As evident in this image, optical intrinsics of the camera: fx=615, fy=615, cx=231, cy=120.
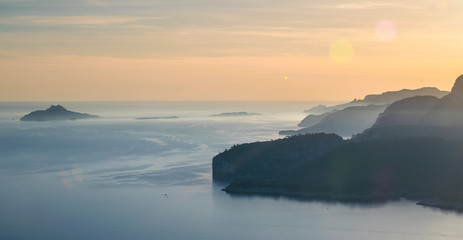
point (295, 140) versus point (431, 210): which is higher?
point (295, 140)

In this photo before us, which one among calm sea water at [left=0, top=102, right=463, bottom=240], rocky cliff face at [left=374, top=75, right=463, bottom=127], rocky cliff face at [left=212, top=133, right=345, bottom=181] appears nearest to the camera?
calm sea water at [left=0, top=102, right=463, bottom=240]

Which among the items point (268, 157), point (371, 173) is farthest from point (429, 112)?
point (268, 157)

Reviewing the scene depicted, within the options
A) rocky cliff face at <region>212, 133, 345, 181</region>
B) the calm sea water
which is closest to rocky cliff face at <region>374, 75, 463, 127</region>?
rocky cliff face at <region>212, 133, 345, 181</region>

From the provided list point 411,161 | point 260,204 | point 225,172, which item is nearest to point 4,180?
point 225,172

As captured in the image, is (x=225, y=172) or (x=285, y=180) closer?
(x=285, y=180)

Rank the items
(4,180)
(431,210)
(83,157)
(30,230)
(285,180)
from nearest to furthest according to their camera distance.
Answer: (30,230), (431,210), (285,180), (4,180), (83,157)

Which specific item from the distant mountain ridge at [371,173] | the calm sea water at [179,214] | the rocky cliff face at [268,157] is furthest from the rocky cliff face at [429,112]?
the calm sea water at [179,214]

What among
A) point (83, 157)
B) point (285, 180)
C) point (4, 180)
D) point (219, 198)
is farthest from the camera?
point (83, 157)

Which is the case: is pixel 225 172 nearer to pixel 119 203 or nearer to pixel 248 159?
pixel 248 159

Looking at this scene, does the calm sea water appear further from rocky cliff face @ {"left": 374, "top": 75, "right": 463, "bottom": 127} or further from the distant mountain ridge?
rocky cliff face @ {"left": 374, "top": 75, "right": 463, "bottom": 127}

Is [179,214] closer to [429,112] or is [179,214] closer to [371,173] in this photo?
[371,173]

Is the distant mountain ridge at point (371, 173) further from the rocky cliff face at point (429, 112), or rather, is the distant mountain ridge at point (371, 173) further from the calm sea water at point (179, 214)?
the rocky cliff face at point (429, 112)
